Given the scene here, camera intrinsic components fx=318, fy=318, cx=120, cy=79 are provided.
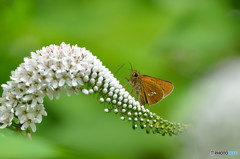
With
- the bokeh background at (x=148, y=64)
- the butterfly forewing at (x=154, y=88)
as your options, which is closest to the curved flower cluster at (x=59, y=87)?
the bokeh background at (x=148, y=64)

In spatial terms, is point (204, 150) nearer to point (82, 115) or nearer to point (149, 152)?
point (149, 152)

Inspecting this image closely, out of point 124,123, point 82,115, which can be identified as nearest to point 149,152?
point 124,123

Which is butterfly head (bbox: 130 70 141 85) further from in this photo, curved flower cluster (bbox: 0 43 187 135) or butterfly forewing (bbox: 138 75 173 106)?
curved flower cluster (bbox: 0 43 187 135)

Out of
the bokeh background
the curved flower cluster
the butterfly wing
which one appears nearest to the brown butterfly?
the butterfly wing

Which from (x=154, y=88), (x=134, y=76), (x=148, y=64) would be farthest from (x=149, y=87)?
(x=148, y=64)

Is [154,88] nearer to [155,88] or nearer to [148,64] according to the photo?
[155,88]
